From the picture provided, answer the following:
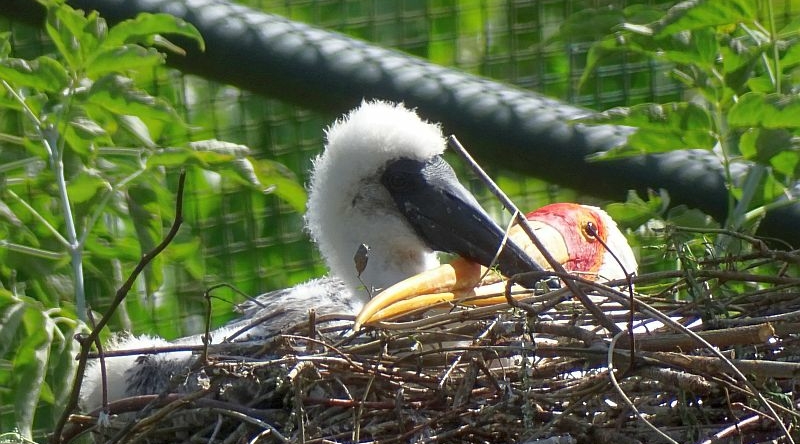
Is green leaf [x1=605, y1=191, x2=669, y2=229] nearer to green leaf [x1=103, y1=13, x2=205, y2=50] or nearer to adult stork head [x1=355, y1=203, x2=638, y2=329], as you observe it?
adult stork head [x1=355, y1=203, x2=638, y2=329]

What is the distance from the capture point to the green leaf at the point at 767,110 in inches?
103

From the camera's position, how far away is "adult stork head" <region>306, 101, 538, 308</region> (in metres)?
3.23

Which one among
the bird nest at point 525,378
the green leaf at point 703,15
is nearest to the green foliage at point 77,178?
the bird nest at point 525,378

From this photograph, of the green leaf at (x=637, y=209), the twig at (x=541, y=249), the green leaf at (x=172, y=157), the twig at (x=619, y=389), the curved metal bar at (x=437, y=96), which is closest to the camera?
the twig at (x=619, y=389)

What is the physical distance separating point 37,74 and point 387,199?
2.72 ft

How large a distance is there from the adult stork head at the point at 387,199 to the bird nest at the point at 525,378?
0.75 meters

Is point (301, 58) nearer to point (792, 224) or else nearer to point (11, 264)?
point (11, 264)

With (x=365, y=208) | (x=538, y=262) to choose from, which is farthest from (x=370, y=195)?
(x=538, y=262)

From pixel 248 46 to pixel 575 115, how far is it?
0.66 m

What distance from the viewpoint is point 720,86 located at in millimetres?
2783

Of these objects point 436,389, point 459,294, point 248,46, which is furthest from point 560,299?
point 248,46

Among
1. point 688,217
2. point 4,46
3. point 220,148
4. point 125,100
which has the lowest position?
point 688,217

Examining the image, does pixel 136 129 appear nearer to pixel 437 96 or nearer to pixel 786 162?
pixel 437 96

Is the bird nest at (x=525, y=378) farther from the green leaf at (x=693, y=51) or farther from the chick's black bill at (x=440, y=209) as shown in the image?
the chick's black bill at (x=440, y=209)
